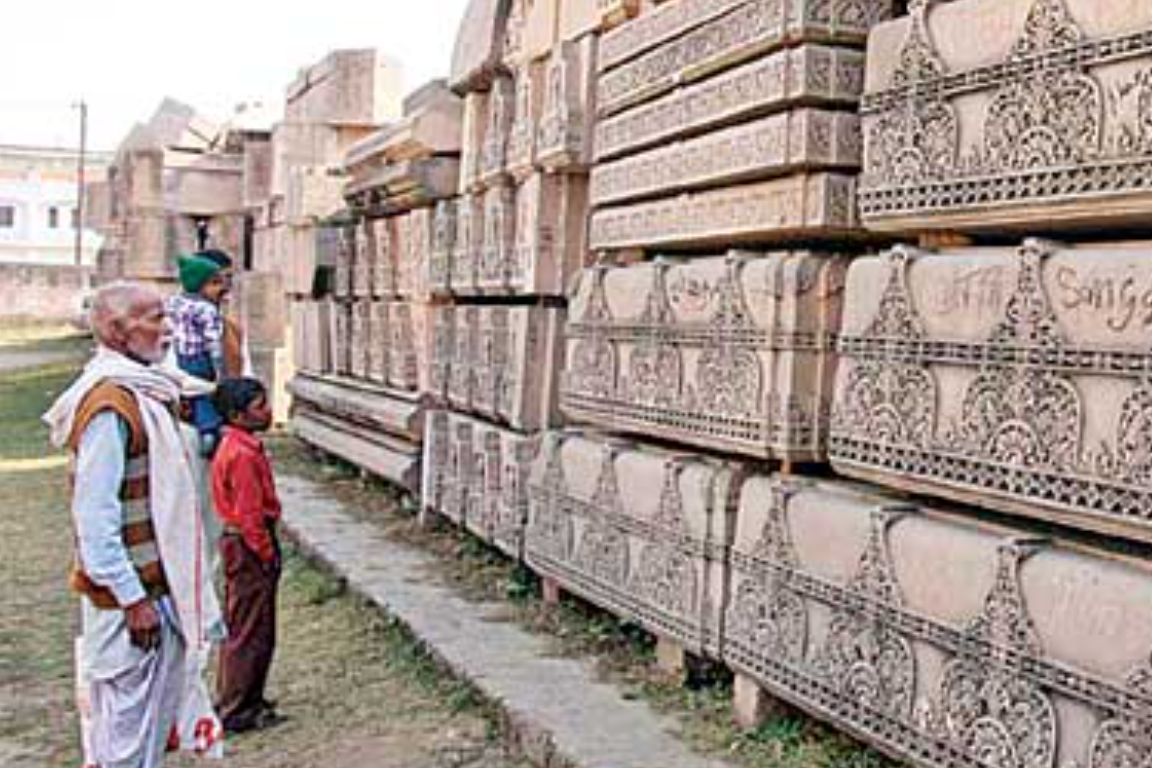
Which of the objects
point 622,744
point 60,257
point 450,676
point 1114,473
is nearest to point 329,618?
point 450,676

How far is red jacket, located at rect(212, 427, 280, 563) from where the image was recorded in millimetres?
5516

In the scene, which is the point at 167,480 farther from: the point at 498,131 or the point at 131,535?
the point at 498,131

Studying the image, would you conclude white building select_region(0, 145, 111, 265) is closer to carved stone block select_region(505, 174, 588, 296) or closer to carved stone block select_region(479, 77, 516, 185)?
carved stone block select_region(479, 77, 516, 185)

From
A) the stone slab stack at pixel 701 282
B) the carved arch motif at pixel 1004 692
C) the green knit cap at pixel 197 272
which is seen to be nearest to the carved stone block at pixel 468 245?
the green knit cap at pixel 197 272

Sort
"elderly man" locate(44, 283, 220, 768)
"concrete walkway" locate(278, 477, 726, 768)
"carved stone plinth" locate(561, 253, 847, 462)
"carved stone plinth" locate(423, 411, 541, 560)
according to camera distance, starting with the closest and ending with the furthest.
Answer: "elderly man" locate(44, 283, 220, 768) → "carved stone plinth" locate(561, 253, 847, 462) → "concrete walkway" locate(278, 477, 726, 768) → "carved stone plinth" locate(423, 411, 541, 560)

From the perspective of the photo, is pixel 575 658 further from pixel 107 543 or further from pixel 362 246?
pixel 362 246

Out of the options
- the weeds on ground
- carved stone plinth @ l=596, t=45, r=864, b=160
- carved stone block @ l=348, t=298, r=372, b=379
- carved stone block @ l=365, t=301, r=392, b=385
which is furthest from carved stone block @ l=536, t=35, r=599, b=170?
carved stone block @ l=348, t=298, r=372, b=379

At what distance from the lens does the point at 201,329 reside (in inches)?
278

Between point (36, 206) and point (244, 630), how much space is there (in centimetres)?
5657

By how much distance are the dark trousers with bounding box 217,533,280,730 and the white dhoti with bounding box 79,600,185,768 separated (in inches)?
54.3

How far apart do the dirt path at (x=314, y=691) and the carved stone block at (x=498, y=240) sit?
5.11 ft

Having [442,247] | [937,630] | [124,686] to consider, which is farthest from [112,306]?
[442,247]

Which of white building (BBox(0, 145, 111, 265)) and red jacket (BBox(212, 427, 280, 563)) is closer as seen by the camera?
red jacket (BBox(212, 427, 280, 563))

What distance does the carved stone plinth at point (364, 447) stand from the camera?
9.06 meters
